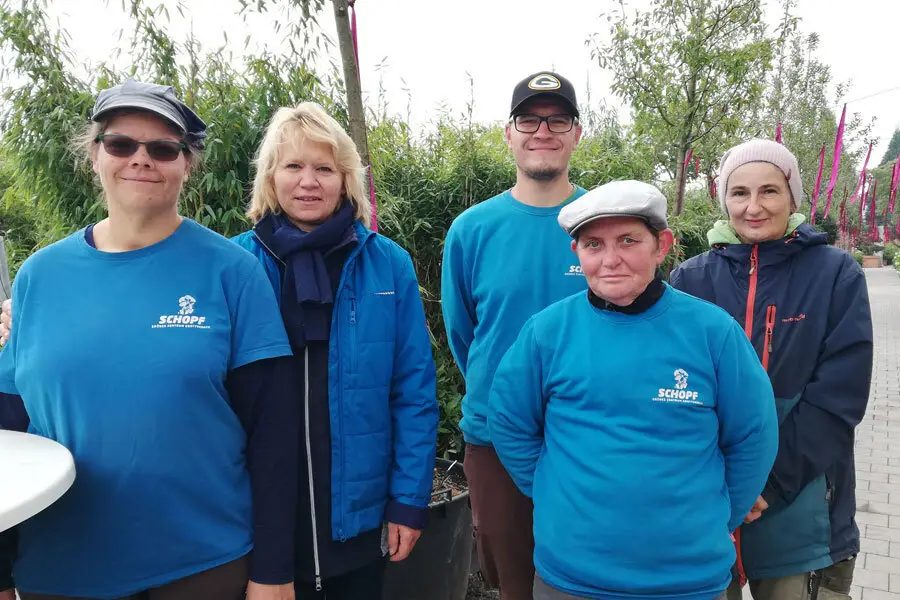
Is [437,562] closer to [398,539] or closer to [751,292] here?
[398,539]

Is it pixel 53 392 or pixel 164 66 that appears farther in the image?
pixel 164 66

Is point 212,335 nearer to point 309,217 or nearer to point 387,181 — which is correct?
point 309,217

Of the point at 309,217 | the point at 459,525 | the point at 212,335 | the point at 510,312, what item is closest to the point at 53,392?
the point at 212,335

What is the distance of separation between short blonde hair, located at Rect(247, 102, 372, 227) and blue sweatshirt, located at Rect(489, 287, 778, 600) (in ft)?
2.63

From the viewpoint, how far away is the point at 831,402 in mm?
1977

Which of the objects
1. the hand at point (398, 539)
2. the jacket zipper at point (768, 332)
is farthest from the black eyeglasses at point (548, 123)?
the hand at point (398, 539)

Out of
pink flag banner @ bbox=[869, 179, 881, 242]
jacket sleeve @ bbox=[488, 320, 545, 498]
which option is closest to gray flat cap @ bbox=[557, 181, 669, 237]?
jacket sleeve @ bbox=[488, 320, 545, 498]

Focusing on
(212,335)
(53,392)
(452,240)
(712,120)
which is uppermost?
(712,120)

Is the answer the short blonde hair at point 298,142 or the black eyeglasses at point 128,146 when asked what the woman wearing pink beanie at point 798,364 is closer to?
the short blonde hair at point 298,142

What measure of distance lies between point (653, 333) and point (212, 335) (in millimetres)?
1185

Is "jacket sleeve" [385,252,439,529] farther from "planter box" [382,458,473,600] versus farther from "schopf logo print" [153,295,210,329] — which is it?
"planter box" [382,458,473,600]

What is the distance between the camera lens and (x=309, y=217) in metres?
1.91

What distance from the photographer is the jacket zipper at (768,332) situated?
205 centimetres

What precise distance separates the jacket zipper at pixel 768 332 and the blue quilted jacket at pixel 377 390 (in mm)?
1112
